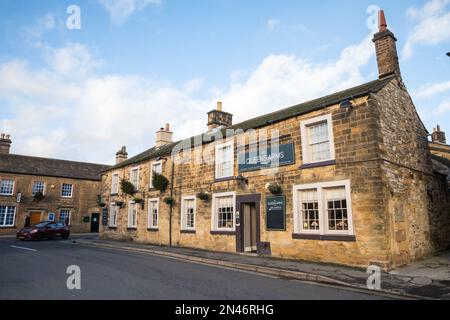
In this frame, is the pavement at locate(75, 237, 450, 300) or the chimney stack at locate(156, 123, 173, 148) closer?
the pavement at locate(75, 237, 450, 300)

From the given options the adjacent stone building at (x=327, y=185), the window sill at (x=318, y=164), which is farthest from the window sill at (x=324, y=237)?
the window sill at (x=318, y=164)

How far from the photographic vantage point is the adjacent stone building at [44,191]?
29219 millimetres

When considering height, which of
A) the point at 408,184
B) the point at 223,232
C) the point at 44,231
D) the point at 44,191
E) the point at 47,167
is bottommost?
the point at 44,231

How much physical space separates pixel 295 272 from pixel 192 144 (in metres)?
10.2

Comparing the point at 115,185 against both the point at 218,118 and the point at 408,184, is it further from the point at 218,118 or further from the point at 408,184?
the point at 408,184

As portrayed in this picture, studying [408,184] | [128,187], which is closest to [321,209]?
[408,184]

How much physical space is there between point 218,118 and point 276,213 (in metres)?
9.94

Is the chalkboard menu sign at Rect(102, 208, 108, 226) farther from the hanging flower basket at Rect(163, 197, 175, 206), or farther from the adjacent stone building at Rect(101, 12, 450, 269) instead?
the hanging flower basket at Rect(163, 197, 175, 206)

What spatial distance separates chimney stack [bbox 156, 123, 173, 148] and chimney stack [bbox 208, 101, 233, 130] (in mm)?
5741

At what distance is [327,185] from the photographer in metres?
10.6

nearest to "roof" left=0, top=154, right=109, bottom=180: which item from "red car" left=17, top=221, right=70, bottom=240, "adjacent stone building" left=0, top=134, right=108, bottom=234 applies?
"adjacent stone building" left=0, top=134, right=108, bottom=234

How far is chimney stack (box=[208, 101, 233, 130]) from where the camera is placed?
1986 centimetres

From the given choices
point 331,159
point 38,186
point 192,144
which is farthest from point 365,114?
point 38,186

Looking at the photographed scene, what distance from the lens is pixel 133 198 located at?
2062cm
